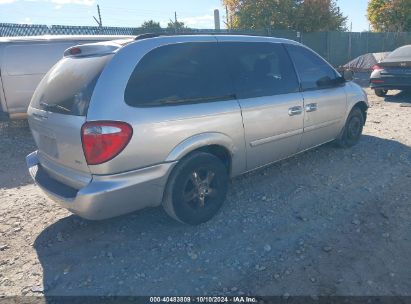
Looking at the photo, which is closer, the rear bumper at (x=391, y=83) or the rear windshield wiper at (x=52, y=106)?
the rear windshield wiper at (x=52, y=106)

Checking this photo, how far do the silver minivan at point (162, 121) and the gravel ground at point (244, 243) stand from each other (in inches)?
16.0

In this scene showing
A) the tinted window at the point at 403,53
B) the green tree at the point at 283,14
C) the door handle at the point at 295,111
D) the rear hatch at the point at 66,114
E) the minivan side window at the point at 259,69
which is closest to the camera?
the rear hatch at the point at 66,114

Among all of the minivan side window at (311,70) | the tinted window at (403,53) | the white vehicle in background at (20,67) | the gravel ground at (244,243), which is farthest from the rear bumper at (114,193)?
the tinted window at (403,53)

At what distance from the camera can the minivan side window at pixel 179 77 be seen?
2998 mm

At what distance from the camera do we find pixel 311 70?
15.4 feet

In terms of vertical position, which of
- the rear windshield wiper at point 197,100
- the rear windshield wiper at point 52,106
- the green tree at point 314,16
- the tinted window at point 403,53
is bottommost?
the rear windshield wiper at point 197,100

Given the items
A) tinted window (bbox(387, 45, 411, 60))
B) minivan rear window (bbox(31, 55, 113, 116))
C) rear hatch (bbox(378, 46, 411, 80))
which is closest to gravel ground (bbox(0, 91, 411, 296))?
minivan rear window (bbox(31, 55, 113, 116))

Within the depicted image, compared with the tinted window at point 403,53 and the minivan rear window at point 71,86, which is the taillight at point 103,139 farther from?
the tinted window at point 403,53

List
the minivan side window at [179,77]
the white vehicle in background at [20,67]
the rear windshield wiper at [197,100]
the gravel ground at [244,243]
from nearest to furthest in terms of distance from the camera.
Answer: the gravel ground at [244,243]
the minivan side window at [179,77]
the rear windshield wiper at [197,100]
the white vehicle in background at [20,67]

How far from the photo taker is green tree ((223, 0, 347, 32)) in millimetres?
21375

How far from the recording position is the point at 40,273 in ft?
9.75

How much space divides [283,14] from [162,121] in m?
20.9

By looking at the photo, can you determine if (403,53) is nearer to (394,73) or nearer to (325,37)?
(394,73)

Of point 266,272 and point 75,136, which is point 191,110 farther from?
point 266,272
